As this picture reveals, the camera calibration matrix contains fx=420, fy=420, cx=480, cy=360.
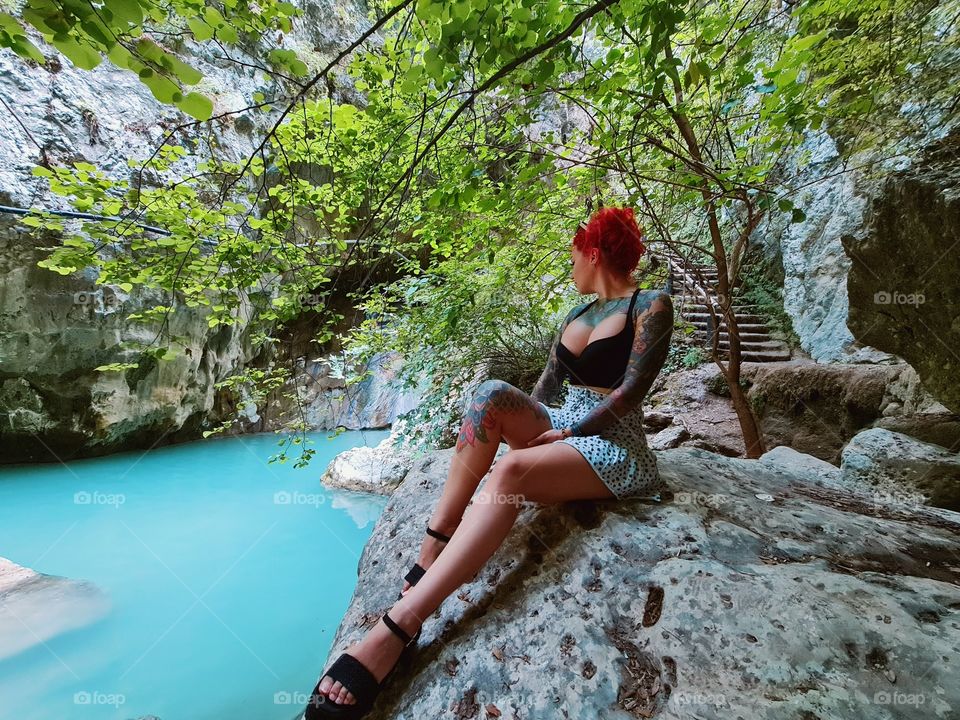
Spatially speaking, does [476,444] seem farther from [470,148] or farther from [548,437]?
[470,148]

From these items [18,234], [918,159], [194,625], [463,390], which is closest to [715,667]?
[918,159]

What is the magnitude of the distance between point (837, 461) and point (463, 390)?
3236mm

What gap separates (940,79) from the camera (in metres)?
2.05
